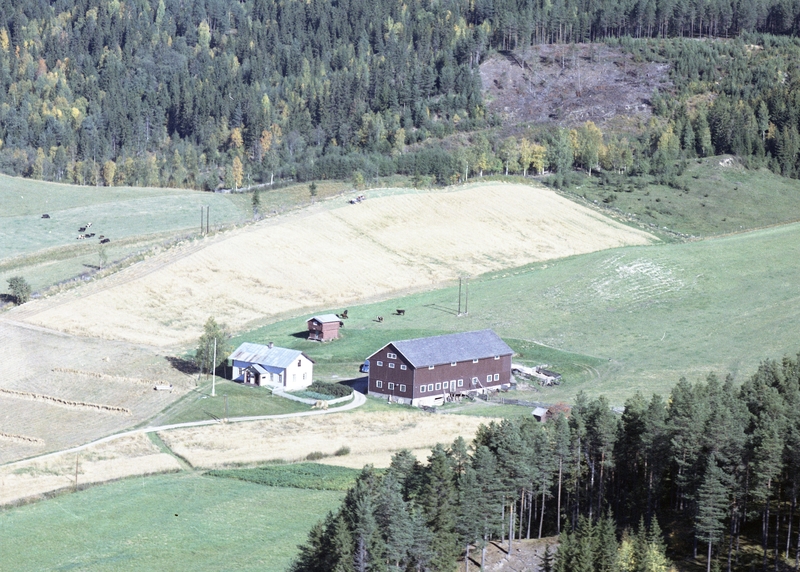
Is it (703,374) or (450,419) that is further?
(703,374)

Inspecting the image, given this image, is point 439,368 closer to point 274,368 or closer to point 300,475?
point 274,368

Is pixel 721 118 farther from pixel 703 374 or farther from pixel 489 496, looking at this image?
pixel 489 496

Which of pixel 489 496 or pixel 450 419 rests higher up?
pixel 489 496

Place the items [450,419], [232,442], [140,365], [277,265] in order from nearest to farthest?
[232,442], [450,419], [140,365], [277,265]

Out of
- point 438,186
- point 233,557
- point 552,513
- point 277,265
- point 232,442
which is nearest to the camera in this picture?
point 233,557

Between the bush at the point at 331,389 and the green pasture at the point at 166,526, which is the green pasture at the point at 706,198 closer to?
the bush at the point at 331,389

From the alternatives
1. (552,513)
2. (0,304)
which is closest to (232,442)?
(552,513)

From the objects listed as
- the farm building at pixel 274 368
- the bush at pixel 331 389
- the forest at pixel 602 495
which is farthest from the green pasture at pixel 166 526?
the farm building at pixel 274 368
